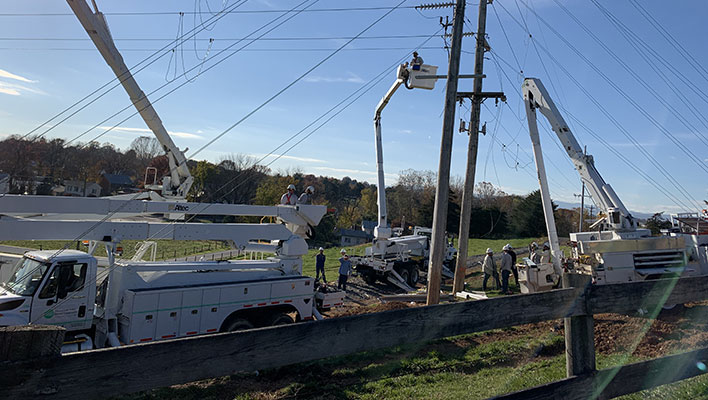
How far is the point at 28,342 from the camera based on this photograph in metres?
1.71

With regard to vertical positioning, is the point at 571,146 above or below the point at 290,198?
above

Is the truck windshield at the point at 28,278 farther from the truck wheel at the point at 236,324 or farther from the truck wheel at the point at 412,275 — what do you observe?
the truck wheel at the point at 412,275

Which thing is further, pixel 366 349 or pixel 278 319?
pixel 278 319

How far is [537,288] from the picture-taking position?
536 inches

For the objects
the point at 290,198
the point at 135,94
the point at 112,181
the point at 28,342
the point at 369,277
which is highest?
the point at 112,181

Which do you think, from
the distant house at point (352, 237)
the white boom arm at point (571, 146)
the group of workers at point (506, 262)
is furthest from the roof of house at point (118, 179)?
the white boom arm at point (571, 146)

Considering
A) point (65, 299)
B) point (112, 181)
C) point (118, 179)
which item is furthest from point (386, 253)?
point (118, 179)

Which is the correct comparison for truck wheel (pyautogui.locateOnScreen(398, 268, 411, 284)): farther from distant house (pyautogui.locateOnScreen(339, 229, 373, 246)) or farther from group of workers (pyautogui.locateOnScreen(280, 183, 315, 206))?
distant house (pyautogui.locateOnScreen(339, 229, 373, 246))

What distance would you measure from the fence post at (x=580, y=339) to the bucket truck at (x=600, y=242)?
10941mm

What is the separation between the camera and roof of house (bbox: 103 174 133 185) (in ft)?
239

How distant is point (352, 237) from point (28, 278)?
173ft

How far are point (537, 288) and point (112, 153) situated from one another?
79.9m

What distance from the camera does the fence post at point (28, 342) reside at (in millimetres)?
1676

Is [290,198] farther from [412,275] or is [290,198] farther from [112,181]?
[112,181]
